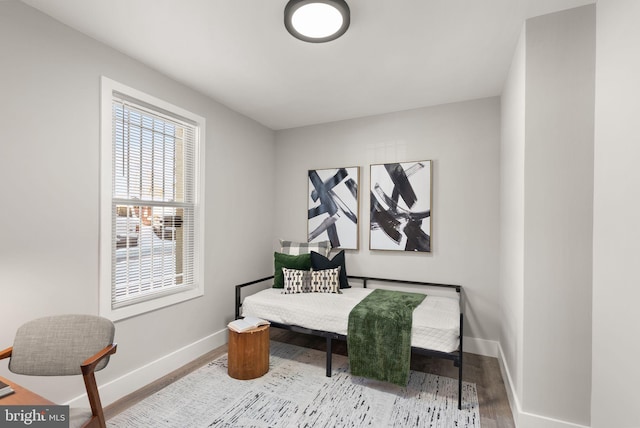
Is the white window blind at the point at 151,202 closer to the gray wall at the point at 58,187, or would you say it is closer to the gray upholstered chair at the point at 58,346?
the gray wall at the point at 58,187

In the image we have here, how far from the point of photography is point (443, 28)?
2055mm

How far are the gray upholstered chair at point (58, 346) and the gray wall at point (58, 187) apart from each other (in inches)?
16.1

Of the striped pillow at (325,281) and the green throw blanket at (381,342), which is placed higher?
the striped pillow at (325,281)

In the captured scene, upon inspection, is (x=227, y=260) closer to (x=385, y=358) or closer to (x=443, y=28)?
(x=385, y=358)

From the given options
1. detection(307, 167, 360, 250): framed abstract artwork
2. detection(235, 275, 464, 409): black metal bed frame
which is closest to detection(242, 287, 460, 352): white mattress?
detection(235, 275, 464, 409): black metal bed frame

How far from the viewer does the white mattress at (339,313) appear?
93.9 inches

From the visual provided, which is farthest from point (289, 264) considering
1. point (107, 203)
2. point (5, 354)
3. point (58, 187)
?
point (5, 354)

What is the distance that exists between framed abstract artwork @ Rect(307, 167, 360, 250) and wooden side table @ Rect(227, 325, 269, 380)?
1.56 metres

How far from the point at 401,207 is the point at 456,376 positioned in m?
1.73

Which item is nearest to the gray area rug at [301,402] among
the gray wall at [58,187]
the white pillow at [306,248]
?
the gray wall at [58,187]

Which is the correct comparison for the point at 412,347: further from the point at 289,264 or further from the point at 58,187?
the point at 58,187

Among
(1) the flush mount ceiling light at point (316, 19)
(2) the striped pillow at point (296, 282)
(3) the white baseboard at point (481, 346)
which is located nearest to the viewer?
(1) the flush mount ceiling light at point (316, 19)

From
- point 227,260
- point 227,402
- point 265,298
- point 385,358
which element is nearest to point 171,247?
point 227,260

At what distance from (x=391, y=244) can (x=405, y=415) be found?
1766mm
